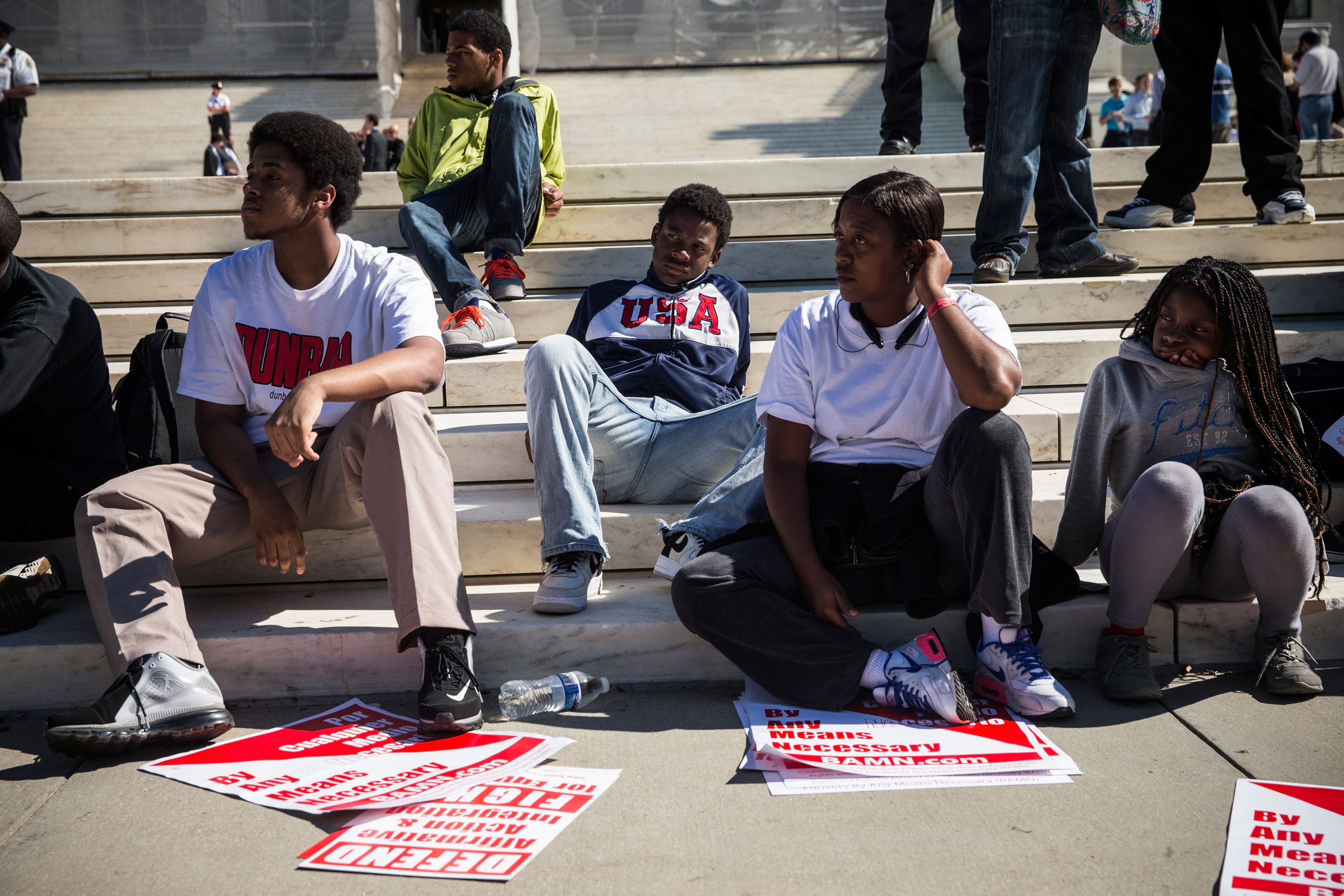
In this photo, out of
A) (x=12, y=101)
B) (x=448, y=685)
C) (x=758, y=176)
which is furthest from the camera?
(x=12, y=101)

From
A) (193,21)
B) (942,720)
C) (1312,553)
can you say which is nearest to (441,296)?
(942,720)

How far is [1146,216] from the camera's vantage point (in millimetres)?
4848

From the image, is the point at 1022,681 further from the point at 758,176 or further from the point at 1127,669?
the point at 758,176

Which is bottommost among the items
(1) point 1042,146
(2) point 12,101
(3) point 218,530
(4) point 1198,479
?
(3) point 218,530

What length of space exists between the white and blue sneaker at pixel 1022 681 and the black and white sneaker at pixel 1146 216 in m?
3.17

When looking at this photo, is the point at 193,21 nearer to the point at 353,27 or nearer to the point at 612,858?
the point at 353,27

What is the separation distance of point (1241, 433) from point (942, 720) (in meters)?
1.17

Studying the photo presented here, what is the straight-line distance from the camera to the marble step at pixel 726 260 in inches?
185

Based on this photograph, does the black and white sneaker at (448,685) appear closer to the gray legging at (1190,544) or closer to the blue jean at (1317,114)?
the gray legging at (1190,544)

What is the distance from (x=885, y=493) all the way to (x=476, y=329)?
79.5 inches

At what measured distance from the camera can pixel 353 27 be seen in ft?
65.3

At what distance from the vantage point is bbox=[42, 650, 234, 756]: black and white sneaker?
7.14 feet

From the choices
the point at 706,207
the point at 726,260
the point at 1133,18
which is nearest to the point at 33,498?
the point at 706,207

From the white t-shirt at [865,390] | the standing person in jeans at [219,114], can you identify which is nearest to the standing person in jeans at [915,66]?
the white t-shirt at [865,390]
